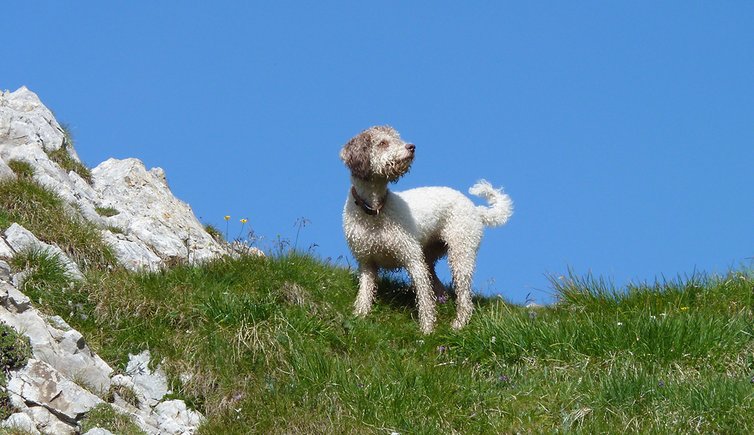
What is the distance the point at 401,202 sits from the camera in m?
12.4

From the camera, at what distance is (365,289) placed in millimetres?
12367

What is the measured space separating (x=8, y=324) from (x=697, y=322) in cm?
676

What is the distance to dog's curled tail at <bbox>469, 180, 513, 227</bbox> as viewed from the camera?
43.9ft

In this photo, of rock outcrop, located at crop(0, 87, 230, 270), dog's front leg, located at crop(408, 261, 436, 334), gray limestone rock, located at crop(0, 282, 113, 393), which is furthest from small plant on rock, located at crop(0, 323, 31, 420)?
dog's front leg, located at crop(408, 261, 436, 334)

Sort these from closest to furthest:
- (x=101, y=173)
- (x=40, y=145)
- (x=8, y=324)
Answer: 1. (x=8, y=324)
2. (x=40, y=145)
3. (x=101, y=173)

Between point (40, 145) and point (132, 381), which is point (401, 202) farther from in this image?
point (40, 145)

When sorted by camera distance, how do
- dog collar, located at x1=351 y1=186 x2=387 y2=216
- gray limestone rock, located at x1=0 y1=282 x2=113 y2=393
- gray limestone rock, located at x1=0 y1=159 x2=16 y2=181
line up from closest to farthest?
gray limestone rock, located at x1=0 y1=282 x2=113 y2=393, dog collar, located at x1=351 y1=186 x2=387 y2=216, gray limestone rock, located at x1=0 y1=159 x2=16 y2=181

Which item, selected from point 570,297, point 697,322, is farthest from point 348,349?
point 697,322

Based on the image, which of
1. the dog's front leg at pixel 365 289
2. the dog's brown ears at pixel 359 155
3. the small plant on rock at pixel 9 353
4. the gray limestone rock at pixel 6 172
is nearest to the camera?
the small plant on rock at pixel 9 353

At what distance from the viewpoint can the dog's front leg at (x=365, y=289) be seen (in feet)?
40.3

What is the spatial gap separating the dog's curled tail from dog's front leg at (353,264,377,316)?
1.74 m

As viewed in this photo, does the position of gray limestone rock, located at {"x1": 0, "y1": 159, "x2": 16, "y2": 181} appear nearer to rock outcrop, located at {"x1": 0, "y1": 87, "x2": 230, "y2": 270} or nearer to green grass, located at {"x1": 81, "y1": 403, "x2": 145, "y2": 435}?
rock outcrop, located at {"x1": 0, "y1": 87, "x2": 230, "y2": 270}

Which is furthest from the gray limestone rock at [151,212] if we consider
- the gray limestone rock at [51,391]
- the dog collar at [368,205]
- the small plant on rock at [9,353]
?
the gray limestone rock at [51,391]

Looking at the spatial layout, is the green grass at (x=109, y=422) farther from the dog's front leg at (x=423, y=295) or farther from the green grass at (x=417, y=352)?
the dog's front leg at (x=423, y=295)
